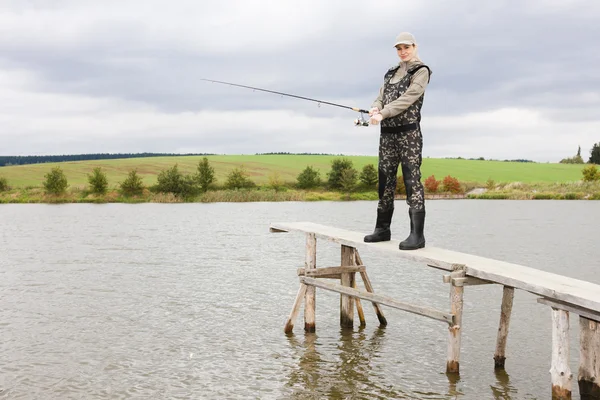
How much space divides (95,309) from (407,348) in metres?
7.56

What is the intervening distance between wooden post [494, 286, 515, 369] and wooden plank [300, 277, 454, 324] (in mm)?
1206

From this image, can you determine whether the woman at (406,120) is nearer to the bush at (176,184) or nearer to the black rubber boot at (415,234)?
the black rubber boot at (415,234)

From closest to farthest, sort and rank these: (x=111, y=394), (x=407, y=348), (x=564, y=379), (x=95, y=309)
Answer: (x=564, y=379) < (x=111, y=394) < (x=407, y=348) < (x=95, y=309)

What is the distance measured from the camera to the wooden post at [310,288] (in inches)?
478

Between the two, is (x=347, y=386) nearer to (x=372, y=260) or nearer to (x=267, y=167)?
(x=372, y=260)

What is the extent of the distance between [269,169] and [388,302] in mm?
107471

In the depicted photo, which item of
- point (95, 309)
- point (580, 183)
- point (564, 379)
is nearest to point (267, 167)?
point (580, 183)

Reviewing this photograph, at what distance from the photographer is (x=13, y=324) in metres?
13.7

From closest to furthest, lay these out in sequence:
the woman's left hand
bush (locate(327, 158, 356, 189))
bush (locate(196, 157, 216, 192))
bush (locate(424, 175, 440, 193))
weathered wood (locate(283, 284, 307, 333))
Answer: the woman's left hand, weathered wood (locate(283, 284, 307, 333)), bush (locate(196, 157, 216, 192)), bush (locate(327, 158, 356, 189)), bush (locate(424, 175, 440, 193))

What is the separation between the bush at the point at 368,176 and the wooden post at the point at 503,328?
84179mm

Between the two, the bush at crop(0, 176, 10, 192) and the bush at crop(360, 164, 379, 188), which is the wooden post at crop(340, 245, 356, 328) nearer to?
the bush at crop(360, 164, 379, 188)

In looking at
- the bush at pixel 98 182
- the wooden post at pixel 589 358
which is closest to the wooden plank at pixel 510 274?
the wooden post at pixel 589 358

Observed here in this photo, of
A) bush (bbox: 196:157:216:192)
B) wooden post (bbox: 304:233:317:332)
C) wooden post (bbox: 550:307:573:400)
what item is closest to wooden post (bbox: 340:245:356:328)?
wooden post (bbox: 304:233:317:332)

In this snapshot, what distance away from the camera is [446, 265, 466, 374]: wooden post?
8906mm
